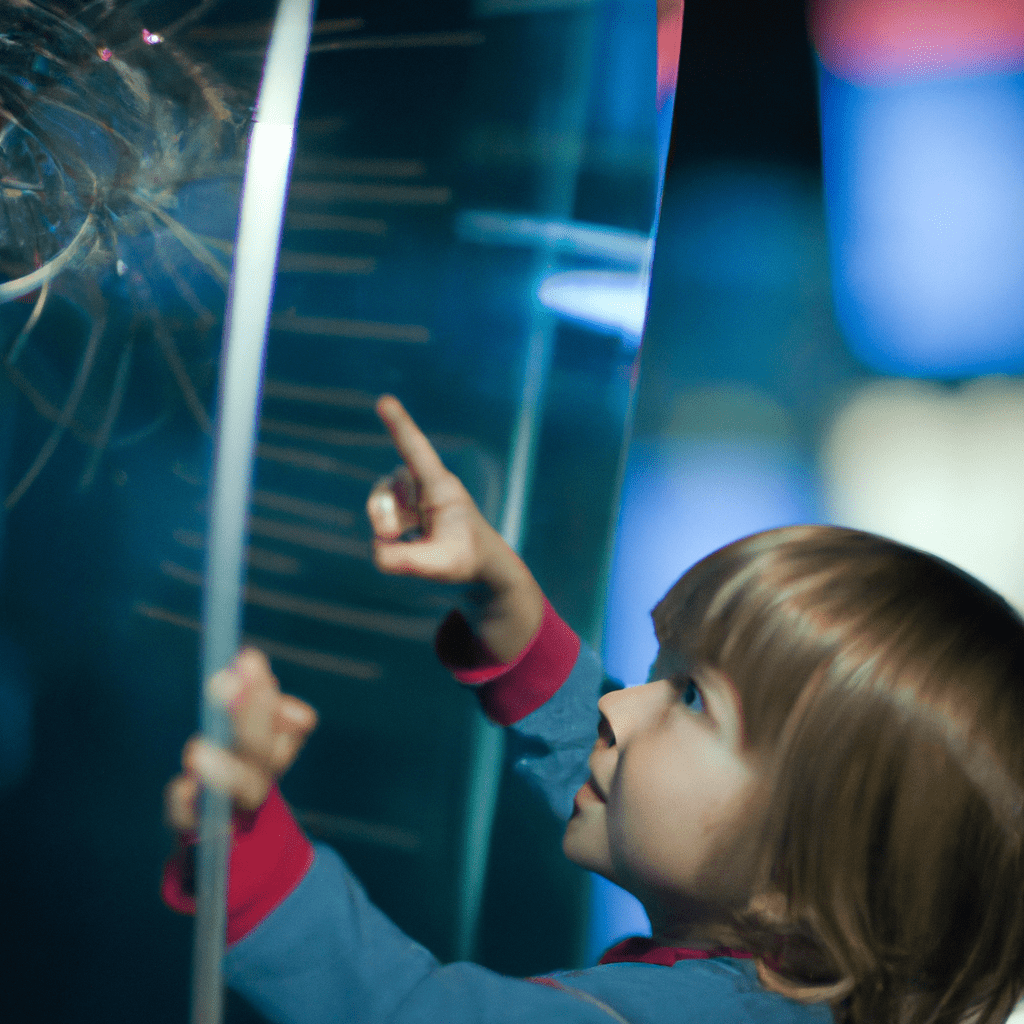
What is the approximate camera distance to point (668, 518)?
2.08 ft

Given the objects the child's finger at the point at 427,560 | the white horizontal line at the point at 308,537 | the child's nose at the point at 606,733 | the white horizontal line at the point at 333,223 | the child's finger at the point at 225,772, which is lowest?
the child's nose at the point at 606,733

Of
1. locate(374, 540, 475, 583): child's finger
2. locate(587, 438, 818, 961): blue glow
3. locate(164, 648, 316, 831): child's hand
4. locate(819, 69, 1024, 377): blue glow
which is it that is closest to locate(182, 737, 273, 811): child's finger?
locate(164, 648, 316, 831): child's hand

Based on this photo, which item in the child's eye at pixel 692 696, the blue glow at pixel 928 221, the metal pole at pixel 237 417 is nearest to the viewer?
the metal pole at pixel 237 417

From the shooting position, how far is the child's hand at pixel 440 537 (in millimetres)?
356

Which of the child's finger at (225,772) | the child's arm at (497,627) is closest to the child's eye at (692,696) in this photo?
the child's arm at (497,627)

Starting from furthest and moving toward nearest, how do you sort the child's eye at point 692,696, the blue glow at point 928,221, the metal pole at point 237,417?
1. the blue glow at point 928,221
2. the child's eye at point 692,696
3. the metal pole at point 237,417

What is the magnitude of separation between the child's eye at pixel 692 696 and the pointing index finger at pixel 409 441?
18cm

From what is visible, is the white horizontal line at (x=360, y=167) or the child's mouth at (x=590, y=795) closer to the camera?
the white horizontal line at (x=360, y=167)

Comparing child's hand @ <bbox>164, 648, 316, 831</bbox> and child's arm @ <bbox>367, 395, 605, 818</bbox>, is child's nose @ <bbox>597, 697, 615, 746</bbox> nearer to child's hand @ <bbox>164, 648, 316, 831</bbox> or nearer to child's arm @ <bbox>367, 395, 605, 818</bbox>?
child's arm @ <bbox>367, 395, 605, 818</bbox>

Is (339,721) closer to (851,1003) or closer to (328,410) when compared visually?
(328,410)

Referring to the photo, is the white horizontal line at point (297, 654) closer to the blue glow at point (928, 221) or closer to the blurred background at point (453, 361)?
the blurred background at point (453, 361)

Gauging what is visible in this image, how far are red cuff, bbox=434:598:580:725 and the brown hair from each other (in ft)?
0.40

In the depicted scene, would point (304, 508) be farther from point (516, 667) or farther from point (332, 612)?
point (516, 667)

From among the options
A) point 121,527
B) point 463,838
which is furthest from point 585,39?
point 463,838
